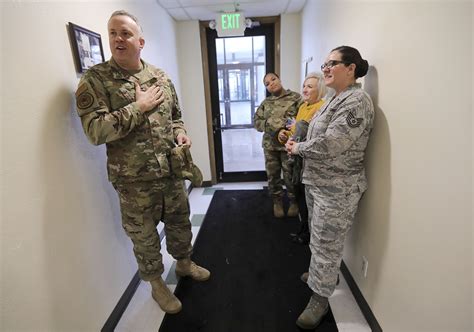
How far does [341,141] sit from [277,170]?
5.09 feet

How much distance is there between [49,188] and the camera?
1.11 metres

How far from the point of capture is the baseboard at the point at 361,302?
1.42 metres

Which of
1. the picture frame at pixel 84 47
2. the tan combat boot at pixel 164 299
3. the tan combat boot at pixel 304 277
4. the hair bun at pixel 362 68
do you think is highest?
the picture frame at pixel 84 47

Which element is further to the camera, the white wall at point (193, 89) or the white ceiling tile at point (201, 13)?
the white wall at point (193, 89)

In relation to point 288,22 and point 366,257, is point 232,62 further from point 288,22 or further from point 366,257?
point 366,257

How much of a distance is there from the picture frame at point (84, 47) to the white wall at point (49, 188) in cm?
4

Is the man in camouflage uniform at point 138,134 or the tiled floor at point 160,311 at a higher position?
the man in camouflage uniform at point 138,134

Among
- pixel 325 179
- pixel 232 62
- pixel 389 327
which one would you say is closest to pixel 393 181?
pixel 325 179

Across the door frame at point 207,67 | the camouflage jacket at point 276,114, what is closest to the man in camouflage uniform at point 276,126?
the camouflage jacket at point 276,114

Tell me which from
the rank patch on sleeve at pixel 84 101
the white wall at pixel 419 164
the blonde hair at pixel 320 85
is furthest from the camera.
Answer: the blonde hair at pixel 320 85

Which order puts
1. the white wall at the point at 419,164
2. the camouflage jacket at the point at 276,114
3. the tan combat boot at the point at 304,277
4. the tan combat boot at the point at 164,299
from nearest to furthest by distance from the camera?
1. the white wall at the point at 419,164
2. the tan combat boot at the point at 164,299
3. the tan combat boot at the point at 304,277
4. the camouflage jacket at the point at 276,114

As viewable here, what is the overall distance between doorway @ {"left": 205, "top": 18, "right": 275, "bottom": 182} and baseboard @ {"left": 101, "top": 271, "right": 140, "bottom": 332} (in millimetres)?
2207

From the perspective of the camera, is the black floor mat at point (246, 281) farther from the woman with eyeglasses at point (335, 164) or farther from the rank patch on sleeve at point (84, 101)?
the rank patch on sleeve at point (84, 101)

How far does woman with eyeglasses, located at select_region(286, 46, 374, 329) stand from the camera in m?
1.25
